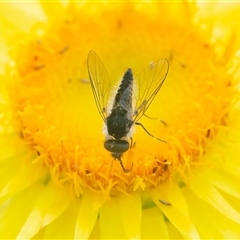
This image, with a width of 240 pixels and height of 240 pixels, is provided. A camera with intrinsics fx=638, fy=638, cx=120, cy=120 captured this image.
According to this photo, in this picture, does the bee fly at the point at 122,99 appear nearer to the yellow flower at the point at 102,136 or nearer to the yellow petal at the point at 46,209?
the yellow flower at the point at 102,136

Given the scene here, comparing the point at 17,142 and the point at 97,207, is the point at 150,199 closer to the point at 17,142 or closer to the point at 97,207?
the point at 97,207

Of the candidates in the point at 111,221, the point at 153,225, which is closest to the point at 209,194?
the point at 153,225

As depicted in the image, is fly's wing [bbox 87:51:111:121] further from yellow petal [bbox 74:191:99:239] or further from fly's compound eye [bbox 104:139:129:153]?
yellow petal [bbox 74:191:99:239]

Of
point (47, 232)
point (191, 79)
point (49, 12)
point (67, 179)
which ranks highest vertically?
point (49, 12)

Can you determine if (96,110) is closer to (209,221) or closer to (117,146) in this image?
(117,146)

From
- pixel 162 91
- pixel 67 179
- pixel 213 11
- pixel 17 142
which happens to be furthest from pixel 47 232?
pixel 213 11

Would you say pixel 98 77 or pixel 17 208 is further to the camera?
pixel 98 77

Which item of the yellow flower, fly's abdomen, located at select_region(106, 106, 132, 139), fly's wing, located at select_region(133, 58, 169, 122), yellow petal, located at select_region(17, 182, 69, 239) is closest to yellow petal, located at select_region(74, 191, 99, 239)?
the yellow flower
